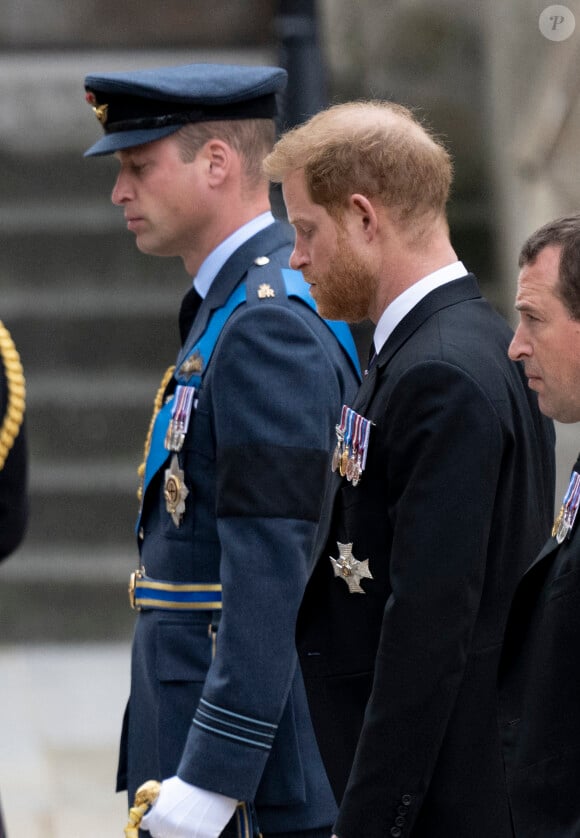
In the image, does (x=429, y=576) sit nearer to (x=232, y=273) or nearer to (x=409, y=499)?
(x=409, y=499)

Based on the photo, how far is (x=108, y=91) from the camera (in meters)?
3.05

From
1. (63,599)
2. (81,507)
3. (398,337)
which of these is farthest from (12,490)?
(81,507)

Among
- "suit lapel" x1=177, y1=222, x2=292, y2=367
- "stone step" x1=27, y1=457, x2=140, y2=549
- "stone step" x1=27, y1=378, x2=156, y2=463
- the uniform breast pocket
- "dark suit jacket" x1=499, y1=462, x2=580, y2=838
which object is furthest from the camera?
"stone step" x1=27, y1=378, x2=156, y2=463

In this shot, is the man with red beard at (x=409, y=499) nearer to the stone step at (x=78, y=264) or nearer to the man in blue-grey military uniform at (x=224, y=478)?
the man in blue-grey military uniform at (x=224, y=478)

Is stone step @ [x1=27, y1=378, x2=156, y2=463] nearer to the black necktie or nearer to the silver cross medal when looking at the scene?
the black necktie

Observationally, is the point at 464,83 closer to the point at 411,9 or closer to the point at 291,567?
the point at 411,9

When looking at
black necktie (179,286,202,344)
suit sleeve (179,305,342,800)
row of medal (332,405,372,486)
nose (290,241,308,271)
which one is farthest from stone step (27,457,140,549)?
row of medal (332,405,372,486)

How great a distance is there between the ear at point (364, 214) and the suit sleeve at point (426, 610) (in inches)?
12.4

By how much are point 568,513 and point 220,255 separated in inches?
42.5

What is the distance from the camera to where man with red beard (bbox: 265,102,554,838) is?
84.2 inches

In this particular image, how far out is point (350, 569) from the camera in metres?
2.28

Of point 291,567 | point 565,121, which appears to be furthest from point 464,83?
point 291,567

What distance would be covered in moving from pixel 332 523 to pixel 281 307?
1.74 feet

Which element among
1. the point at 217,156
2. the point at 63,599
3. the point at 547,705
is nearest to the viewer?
the point at 547,705
